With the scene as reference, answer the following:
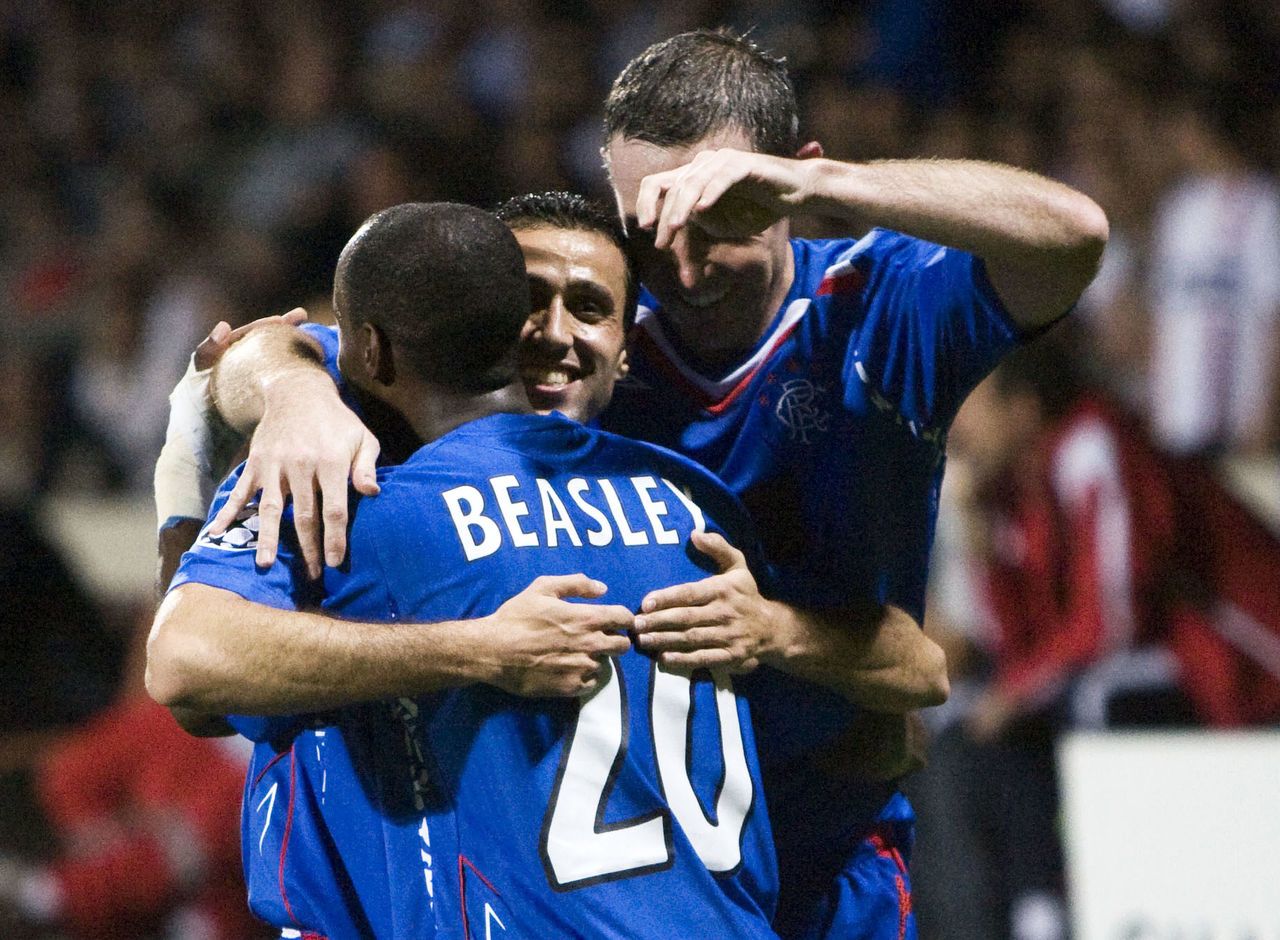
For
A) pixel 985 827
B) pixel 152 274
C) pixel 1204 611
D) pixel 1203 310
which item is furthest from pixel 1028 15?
pixel 152 274

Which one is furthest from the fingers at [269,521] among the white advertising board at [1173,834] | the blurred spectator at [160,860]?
the blurred spectator at [160,860]

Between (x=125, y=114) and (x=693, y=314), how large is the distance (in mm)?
7660

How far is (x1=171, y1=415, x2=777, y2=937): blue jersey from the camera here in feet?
7.07

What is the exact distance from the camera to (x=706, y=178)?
7.27ft

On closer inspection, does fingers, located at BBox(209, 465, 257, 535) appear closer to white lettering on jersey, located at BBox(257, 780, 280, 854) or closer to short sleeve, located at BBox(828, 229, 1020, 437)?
white lettering on jersey, located at BBox(257, 780, 280, 854)

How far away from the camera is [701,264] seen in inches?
105

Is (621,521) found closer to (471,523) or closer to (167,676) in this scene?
(471,523)

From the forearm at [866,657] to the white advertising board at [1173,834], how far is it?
2.31m

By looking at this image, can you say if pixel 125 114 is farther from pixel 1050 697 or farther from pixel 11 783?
pixel 1050 697

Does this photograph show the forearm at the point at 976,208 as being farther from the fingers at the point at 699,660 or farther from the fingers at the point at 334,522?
the fingers at the point at 334,522

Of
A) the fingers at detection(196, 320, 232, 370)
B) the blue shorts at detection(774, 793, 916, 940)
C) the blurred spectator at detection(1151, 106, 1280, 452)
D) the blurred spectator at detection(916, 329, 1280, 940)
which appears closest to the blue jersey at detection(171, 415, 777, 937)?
the blue shorts at detection(774, 793, 916, 940)

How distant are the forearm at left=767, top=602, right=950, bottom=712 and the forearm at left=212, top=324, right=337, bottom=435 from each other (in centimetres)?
74

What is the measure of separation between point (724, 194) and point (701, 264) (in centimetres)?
45

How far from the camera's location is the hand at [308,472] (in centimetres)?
221
